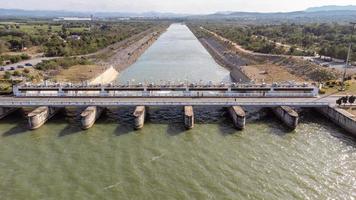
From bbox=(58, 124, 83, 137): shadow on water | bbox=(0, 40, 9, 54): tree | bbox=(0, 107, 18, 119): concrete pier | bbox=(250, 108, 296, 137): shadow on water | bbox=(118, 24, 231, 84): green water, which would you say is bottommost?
bbox=(118, 24, 231, 84): green water

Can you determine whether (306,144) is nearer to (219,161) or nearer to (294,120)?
(294,120)

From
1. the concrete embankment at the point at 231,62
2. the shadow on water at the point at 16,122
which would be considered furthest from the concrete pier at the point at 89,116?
the concrete embankment at the point at 231,62

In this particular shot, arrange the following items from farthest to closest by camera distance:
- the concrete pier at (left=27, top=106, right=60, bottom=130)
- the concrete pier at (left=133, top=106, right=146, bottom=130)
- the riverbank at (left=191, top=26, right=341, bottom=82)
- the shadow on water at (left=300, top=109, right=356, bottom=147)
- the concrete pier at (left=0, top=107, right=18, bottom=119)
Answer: the riverbank at (left=191, top=26, right=341, bottom=82), the concrete pier at (left=0, top=107, right=18, bottom=119), the concrete pier at (left=133, top=106, right=146, bottom=130), the concrete pier at (left=27, top=106, right=60, bottom=130), the shadow on water at (left=300, top=109, right=356, bottom=147)

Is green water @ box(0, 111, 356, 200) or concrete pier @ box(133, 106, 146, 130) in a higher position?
concrete pier @ box(133, 106, 146, 130)

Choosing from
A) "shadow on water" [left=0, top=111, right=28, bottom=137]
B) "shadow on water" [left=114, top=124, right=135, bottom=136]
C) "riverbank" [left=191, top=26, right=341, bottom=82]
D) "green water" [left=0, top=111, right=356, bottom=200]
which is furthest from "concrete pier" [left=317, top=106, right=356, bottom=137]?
"shadow on water" [left=0, top=111, right=28, bottom=137]

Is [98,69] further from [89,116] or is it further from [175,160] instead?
[175,160]

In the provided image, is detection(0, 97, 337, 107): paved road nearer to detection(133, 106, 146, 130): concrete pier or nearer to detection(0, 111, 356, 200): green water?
detection(133, 106, 146, 130): concrete pier

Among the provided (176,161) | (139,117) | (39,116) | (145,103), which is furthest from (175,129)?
(39,116)

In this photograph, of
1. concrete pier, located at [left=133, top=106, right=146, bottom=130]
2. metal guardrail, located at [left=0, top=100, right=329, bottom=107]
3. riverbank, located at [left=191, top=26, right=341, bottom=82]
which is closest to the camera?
concrete pier, located at [left=133, top=106, right=146, bottom=130]
